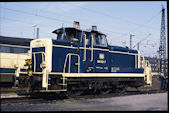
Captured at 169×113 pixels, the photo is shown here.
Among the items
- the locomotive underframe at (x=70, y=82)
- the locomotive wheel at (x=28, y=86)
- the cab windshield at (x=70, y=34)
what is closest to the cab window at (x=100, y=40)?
the cab windshield at (x=70, y=34)

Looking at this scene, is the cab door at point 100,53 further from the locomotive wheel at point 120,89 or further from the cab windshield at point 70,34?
the locomotive wheel at point 120,89

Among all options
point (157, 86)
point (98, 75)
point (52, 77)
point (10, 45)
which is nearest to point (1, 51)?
point (10, 45)

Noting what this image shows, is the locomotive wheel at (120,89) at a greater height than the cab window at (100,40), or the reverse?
the cab window at (100,40)

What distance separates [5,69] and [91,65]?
6289 millimetres

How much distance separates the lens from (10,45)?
608 inches

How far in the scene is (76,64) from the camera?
11.2 meters

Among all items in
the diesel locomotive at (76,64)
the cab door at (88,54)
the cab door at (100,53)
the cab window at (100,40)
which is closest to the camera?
the diesel locomotive at (76,64)

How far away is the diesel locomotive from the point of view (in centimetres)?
1041

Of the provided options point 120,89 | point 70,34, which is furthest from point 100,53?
point 120,89

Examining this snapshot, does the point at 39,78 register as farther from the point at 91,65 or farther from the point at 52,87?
the point at 91,65

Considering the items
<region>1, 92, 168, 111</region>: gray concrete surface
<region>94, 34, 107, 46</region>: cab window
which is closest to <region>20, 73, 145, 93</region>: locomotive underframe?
<region>1, 92, 168, 111</region>: gray concrete surface

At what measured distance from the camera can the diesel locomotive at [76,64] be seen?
10.4 m

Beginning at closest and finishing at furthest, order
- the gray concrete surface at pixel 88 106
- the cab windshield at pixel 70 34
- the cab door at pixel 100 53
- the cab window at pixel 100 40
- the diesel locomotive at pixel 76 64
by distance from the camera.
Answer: the gray concrete surface at pixel 88 106, the diesel locomotive at pixel 76 64, the cab windshield at pixel 70 34, the cab door at pixel 100 53, the cab window at pixel 100 40

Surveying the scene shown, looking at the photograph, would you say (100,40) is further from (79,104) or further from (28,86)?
(28,86)
